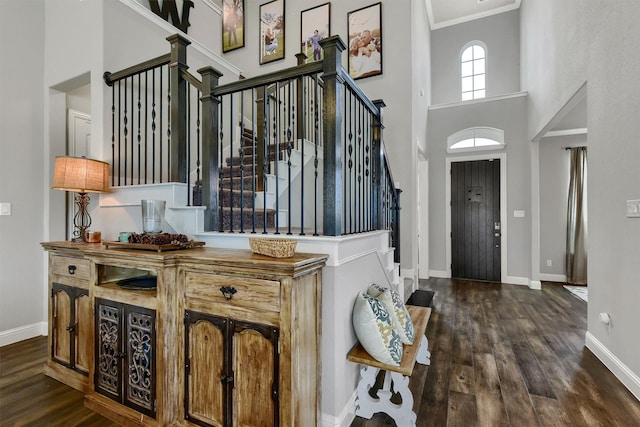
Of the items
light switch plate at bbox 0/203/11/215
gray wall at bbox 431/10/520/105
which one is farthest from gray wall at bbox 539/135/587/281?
light switch plate at bbox 0/203/11/215

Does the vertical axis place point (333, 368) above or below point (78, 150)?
below

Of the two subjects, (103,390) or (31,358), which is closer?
(103,390)

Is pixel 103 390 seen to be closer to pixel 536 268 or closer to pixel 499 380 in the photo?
pixel 499 380

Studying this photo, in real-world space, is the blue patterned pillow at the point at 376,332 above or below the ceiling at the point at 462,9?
below

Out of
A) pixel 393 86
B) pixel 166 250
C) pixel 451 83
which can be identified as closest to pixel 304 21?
pixel 393 86

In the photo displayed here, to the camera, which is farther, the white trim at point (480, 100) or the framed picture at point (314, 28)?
the white trim at point (480, 100)

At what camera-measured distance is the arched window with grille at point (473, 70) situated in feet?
20.0

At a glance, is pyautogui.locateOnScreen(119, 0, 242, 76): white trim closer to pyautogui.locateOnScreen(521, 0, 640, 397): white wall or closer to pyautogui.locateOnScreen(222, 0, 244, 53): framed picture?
pyautogui.locateOnScreen(222, 0, 244, 53): framed picture

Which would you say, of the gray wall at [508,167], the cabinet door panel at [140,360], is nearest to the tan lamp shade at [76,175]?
the cabinet door panel at [140,360]

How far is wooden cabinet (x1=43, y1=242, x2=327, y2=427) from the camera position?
135cm

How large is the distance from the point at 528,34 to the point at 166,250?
20.6ft

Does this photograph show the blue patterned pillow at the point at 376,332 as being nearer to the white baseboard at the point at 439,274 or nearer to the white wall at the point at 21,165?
the white wall at the point at 21,165

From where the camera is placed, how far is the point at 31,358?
2500 mm

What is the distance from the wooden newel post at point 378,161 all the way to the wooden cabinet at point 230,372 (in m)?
1.68
